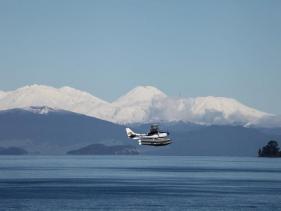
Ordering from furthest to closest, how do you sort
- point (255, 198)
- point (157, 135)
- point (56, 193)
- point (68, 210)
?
point (56, 193) → point (255, 198) → point (157, 135) → point (68, 210)

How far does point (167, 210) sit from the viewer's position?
158 m

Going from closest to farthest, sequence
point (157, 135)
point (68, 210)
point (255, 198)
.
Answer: point (68, 210)
point (157, 135)
point (255, 198)

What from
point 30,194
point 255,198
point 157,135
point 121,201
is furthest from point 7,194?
point 255,198

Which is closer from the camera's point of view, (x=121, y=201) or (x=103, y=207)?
(x=103, y=207)

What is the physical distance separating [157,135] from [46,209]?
26531mm

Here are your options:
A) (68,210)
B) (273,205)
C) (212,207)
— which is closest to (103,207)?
(68,210)

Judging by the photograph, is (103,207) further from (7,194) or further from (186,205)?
(7,194)

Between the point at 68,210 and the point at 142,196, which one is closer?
the point at 68,210

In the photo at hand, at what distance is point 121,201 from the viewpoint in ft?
576

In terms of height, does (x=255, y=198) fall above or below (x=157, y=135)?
below

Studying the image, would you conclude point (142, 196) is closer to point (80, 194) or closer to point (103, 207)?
point (80, 194)

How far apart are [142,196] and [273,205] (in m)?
34.1

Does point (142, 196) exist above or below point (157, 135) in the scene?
below

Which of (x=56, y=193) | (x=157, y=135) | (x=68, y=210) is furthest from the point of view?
(x=56, y=193)
